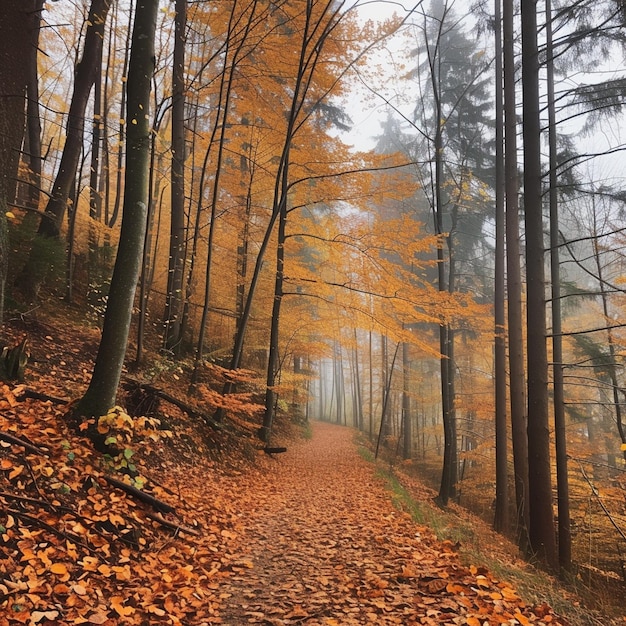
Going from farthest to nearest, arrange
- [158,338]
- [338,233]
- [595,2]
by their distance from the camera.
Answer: [158,338]
[338,233]
[595,2]

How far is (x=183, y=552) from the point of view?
4004 millimetres

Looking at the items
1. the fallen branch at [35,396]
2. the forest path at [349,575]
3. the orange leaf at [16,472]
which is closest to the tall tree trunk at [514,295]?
the forest path at [349,575]

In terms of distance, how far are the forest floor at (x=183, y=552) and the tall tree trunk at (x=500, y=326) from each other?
3.66m

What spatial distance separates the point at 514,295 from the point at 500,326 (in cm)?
160

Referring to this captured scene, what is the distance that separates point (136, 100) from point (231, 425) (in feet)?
24.2

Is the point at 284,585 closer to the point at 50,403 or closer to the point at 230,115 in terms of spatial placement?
the point at 50,403

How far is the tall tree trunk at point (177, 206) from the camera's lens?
8.90m

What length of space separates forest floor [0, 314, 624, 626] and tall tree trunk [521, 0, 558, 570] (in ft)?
3.05

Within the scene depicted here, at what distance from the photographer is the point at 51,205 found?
336 inches

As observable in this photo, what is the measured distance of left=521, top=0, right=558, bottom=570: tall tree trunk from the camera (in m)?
6.68

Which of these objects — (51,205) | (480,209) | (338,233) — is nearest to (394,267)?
(338,233)

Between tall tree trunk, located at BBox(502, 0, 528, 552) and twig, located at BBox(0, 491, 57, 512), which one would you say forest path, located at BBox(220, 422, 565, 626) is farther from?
tall tree trunk, located at BBox(502, 0, 528, 552)

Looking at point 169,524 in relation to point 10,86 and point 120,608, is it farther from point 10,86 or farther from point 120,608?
point 10,86

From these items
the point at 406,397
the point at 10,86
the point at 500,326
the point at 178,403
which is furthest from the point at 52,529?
the point at 406,397
